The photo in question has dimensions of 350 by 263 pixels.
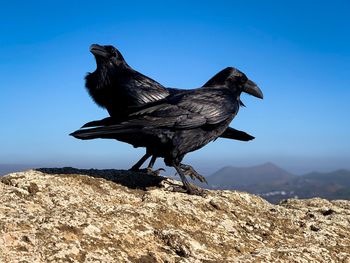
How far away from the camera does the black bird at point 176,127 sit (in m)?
7.15

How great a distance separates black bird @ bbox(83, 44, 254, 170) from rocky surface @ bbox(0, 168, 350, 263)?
1.65m

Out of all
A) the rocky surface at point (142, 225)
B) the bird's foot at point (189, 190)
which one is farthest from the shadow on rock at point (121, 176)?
the bird's foot at point (189, 190)

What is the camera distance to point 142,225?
489cm

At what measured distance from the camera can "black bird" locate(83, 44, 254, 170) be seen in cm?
827

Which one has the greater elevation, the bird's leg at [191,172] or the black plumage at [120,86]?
the black plumage at [120,86]

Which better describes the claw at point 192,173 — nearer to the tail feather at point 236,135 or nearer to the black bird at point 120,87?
the black bird at point 120,87

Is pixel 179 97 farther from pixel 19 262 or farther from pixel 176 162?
pixel 19 262

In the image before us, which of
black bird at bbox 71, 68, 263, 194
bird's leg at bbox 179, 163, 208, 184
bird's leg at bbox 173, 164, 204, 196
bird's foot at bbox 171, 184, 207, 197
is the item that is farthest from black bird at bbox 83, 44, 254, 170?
bird's foot at bbox 171, 184, 207, 197

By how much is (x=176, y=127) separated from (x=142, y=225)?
8.66 ft

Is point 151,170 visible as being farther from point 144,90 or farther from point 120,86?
point 120,86

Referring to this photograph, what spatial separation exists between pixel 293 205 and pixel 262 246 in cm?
318

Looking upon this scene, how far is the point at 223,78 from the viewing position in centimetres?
877

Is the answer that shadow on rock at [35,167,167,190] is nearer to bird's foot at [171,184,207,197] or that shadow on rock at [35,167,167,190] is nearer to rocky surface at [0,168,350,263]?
rocky surface at [0,168,350,263]

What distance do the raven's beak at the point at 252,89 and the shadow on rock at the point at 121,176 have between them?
2.77 meters
